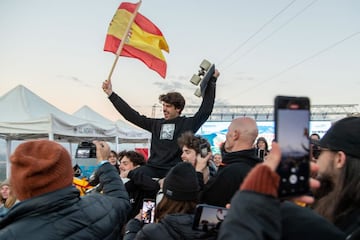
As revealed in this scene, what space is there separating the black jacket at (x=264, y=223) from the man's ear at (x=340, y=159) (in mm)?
490

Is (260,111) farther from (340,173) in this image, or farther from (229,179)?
(340,173)

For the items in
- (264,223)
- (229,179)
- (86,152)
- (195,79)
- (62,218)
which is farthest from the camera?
(86,152)

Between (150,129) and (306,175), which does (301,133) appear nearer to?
(306,175)

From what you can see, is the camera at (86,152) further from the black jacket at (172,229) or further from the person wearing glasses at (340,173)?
the person wearing glasses at (340,173)

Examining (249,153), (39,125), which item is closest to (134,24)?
(249,153)

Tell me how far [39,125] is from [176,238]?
686 cm

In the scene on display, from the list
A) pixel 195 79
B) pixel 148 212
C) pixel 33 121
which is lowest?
pixel 148 212

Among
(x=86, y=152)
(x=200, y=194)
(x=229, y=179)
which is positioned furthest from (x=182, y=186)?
(x=86, y=152)

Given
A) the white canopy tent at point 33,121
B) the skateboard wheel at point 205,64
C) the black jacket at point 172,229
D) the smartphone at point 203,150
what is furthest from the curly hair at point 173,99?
the white canopy tent at point 33,121

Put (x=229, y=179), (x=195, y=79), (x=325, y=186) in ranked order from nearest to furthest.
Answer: (x=325, y=186)
(x=229, y=179)
(x=195, y=79)

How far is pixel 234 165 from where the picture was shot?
2334 millimetres

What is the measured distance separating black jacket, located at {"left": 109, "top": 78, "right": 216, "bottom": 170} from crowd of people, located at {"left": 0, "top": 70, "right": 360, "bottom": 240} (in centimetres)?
1

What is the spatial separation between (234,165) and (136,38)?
2470 mm

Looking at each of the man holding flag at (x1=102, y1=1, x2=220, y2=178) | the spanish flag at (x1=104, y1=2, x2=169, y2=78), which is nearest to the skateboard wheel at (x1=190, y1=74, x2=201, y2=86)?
the man holding flag at (x1=102, y1=1, x2=220, y2=178)
